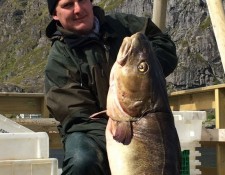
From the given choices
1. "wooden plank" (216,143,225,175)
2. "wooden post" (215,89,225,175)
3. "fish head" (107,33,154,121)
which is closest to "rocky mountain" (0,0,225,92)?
"wooden post" (215,89,225,175)

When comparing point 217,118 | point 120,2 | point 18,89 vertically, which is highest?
point 120,2

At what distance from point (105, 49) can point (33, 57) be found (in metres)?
168

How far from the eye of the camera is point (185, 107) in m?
8.31

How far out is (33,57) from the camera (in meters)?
171

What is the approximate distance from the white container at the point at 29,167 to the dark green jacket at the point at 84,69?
26.4 inches

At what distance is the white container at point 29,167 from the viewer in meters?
4.59

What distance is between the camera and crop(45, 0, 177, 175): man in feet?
13.0

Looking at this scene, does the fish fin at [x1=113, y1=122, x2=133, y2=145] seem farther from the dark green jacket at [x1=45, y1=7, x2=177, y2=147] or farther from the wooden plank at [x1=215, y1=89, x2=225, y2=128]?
the wooden plank at [x1=215, y1=89, x2=225, y2=128]

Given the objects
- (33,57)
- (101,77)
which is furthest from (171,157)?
(33,57)

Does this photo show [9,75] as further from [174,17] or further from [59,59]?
[59,59]

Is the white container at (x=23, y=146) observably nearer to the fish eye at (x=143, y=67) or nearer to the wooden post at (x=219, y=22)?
the fish eye at (x=143, y=67)

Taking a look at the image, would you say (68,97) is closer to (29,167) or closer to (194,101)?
(29,167)

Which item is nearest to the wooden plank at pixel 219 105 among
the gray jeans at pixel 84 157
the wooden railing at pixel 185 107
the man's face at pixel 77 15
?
the wooden railing at pixel 185 107

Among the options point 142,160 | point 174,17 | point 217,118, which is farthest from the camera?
point 174,17
